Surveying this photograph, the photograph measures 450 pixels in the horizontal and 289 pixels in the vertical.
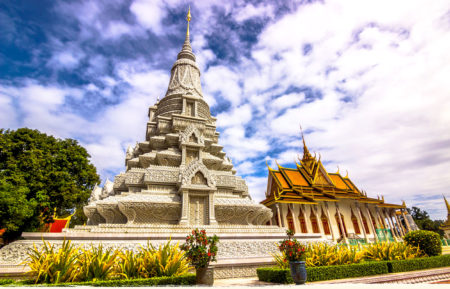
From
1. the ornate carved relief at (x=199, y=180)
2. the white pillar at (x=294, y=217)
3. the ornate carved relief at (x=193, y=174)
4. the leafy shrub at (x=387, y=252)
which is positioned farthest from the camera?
the white pillar at (x=294, y=217)

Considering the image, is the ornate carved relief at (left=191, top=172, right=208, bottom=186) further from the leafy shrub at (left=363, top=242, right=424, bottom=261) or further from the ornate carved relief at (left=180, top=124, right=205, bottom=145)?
the leafy shrub at (left=363, top=242, right=424, bottom=261)

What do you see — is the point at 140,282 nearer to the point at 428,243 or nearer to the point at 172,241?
the point at 172,241

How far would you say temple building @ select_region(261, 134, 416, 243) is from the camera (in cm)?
2495

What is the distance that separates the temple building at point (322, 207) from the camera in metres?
25.0

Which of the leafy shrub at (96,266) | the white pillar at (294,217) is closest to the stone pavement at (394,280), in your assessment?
the leafy shrub at (96,266)

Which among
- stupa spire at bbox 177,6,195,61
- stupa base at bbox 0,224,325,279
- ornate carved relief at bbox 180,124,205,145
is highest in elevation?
stupa spire at bbox 177,6,195,61

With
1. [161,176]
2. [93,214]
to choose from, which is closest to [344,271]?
[161,176]

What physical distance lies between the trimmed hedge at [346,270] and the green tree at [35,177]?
35.0 feet

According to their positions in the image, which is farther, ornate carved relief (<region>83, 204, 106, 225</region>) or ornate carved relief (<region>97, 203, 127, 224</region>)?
ornate carved relief (<region>83, 204, 106, 225</region>)

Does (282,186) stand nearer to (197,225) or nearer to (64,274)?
(197,225)

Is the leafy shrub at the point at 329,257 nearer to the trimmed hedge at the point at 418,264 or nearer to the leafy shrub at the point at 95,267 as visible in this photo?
the trimmed hedge at the point at 418,264

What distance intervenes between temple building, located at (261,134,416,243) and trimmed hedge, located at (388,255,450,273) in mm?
14314

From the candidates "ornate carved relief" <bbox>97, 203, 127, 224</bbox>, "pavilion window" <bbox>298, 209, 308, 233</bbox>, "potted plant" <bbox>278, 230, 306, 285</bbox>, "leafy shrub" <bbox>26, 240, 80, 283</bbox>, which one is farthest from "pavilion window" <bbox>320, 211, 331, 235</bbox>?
"leafy shrub" <bbox>26, 240, 80, 283</bbox>

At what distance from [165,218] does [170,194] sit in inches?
50.0
